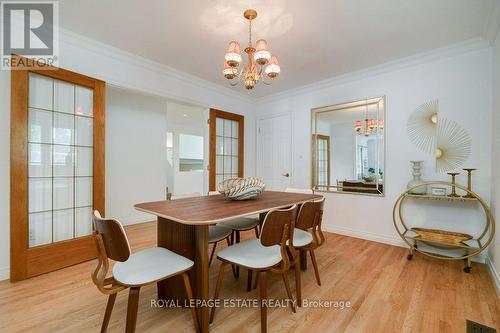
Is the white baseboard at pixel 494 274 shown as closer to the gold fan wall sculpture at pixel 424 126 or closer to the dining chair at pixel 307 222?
the gold fan wall sculpture at pixel 424 126

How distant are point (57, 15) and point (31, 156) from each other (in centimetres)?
140

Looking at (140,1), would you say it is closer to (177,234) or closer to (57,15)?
(57,15)

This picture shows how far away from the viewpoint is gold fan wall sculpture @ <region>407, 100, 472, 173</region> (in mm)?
2654

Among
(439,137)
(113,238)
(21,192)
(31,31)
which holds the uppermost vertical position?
(31,31)

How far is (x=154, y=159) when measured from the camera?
4.65 meters

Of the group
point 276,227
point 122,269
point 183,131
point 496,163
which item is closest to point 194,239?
point 122,269

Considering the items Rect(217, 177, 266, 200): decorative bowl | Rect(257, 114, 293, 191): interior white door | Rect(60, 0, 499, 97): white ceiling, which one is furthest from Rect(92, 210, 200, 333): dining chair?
Rect(257, 114, 293, 191): interior white door

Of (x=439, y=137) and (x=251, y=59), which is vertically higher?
(x=251, y=59)

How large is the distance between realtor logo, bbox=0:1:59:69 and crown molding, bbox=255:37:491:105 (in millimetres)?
3313

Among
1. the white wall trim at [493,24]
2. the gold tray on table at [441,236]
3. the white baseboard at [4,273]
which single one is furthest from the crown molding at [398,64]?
the white baseboard at [4,273]

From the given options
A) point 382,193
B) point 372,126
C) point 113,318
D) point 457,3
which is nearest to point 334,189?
point 382,193

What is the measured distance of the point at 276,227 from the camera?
4.69 feet

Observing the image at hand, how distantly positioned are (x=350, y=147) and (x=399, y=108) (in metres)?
0.81

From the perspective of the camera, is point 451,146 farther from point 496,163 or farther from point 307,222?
point 307,222
